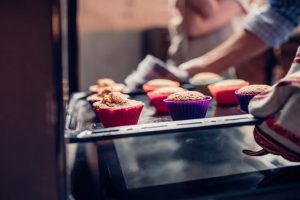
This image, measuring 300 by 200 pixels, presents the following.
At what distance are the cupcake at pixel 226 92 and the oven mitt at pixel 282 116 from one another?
32 centimetres

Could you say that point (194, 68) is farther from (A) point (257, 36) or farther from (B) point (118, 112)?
(B) point (118, 112)

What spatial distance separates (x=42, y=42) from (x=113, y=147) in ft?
1.23

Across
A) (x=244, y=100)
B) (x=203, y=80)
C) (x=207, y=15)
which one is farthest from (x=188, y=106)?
(x=207, y=15)

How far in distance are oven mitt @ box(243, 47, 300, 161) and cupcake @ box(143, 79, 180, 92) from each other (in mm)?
430

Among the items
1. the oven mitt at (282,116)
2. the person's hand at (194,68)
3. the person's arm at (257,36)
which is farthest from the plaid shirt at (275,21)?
the oven mitt at (282,116)

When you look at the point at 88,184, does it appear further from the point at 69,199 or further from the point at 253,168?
the point at 253,168

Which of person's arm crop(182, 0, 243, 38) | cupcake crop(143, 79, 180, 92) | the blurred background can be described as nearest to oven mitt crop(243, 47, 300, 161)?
cupcake crop(143, 79, 180, 92)

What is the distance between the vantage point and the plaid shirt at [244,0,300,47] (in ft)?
3.51

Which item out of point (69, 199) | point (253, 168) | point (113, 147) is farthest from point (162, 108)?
point (69, 199)

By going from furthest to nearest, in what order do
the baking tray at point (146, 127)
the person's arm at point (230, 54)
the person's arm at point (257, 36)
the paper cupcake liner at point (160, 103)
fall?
1. the person's arm at point (230, 54)
2. the person's arm at point (257, 36)
3. the paper cupcake liner at point (160, 103)
4. the baking tray at point (146, 127)

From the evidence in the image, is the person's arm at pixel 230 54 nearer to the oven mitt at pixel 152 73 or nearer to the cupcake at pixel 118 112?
the oven mitt at pixel 152 73

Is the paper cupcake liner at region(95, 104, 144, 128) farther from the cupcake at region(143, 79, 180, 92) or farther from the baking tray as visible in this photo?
the cupcake at region(143, 79, 180, 92)

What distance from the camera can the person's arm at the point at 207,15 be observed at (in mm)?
1469

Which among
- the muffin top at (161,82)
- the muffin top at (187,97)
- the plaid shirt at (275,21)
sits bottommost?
the muffin top at (161,82)
